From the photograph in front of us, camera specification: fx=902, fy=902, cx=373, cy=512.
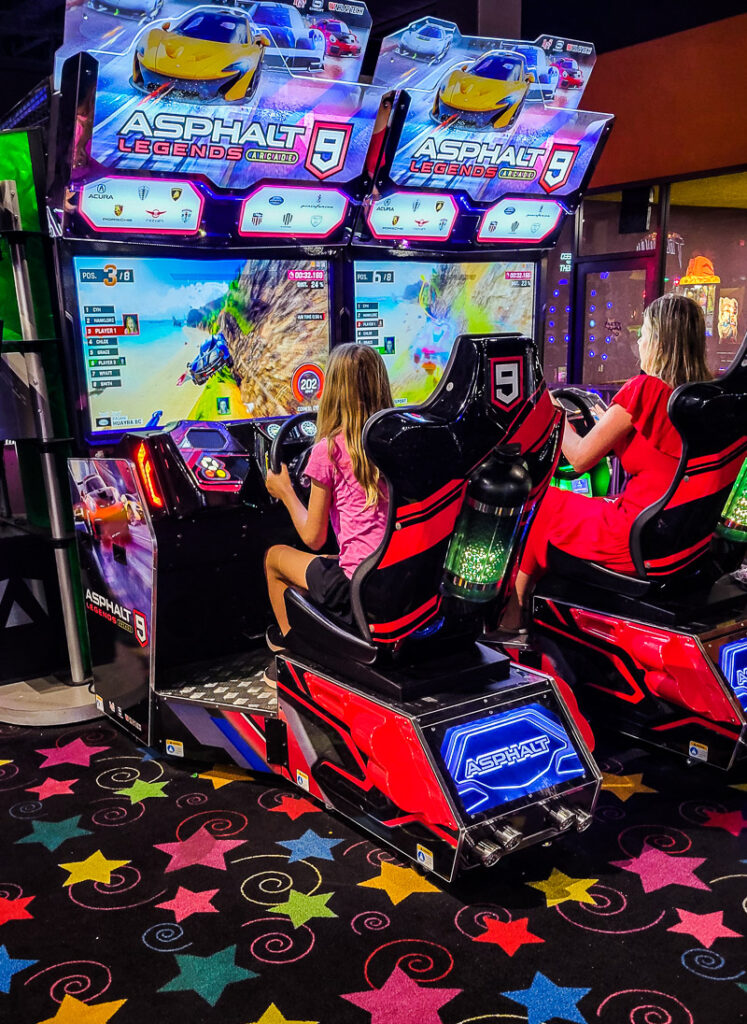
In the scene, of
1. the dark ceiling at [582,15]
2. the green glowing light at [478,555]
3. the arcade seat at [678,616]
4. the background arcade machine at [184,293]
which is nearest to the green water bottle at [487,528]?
the green glowing light at [478,555]

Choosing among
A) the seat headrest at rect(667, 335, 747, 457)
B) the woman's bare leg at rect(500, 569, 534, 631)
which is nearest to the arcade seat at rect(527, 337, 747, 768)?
Answer: the seat headrest at rect(667, 335, 747, 457)

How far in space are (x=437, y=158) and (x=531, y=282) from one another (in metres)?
0.99

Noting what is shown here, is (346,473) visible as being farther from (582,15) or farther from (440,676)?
(582,15)

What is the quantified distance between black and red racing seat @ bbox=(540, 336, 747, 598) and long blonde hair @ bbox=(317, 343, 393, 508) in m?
0.87

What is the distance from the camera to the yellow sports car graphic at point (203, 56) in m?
2.82

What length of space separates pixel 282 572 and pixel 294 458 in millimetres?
452

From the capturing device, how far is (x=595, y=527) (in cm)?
308

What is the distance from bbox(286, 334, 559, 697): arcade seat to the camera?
6.99 feet

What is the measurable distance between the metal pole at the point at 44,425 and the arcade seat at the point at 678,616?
1.75m

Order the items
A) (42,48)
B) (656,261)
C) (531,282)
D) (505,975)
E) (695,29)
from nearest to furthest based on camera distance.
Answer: (505,975)
(531,282)
(695,29)
(656,261)
(42,48)

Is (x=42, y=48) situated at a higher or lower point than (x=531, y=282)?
higher

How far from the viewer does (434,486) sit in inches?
85.7

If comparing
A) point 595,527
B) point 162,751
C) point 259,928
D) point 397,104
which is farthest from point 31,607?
point 397,104

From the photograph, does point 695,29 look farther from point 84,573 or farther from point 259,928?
point 259,928
